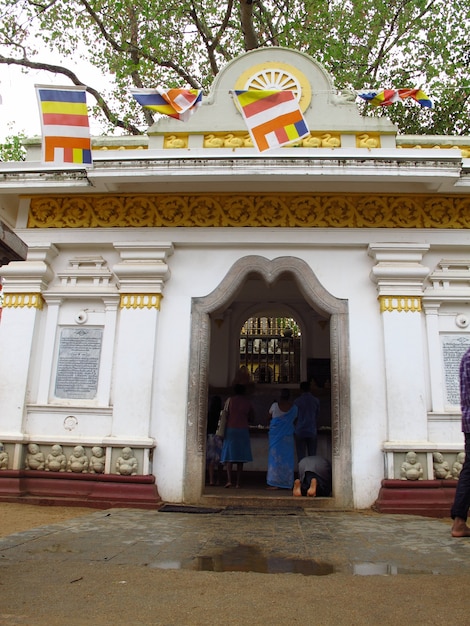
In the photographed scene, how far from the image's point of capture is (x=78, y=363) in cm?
661

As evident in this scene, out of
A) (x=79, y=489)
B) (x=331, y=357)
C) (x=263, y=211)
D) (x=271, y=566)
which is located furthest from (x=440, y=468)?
(x=79, y=489)

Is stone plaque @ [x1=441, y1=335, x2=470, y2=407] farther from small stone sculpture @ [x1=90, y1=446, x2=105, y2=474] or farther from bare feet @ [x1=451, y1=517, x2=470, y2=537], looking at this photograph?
small stone sculpture @ [x1=90, y1=446, x2=105, y2=474]

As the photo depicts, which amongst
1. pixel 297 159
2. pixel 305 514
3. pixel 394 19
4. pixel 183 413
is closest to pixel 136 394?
pixel 183 413

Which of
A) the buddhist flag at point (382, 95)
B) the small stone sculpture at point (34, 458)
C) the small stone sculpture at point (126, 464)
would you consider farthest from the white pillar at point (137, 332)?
the buddhist flag at point (382, 95)

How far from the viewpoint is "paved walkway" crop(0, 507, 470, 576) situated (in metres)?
3.41

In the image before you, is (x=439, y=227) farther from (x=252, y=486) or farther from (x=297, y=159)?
(x=252, y=486)

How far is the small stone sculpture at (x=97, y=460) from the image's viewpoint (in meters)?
6.14

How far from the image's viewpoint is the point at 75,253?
7.01 metres

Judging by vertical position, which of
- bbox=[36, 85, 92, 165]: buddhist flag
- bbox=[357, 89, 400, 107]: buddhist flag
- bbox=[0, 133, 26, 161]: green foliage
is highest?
bbox=[0, 133, 26, 161]: green foliage

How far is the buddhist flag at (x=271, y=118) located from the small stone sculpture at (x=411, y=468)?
12.3 feet

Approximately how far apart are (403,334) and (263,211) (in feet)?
7.48

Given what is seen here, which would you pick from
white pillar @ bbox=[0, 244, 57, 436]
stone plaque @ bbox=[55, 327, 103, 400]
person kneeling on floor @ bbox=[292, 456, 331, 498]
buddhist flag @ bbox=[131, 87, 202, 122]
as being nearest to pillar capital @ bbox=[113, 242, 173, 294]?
stone plaque @ bbox=[55, 327, 103, 400]

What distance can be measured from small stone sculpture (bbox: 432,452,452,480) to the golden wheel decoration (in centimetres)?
479

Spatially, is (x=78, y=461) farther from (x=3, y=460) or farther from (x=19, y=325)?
(x=19, y=325)
